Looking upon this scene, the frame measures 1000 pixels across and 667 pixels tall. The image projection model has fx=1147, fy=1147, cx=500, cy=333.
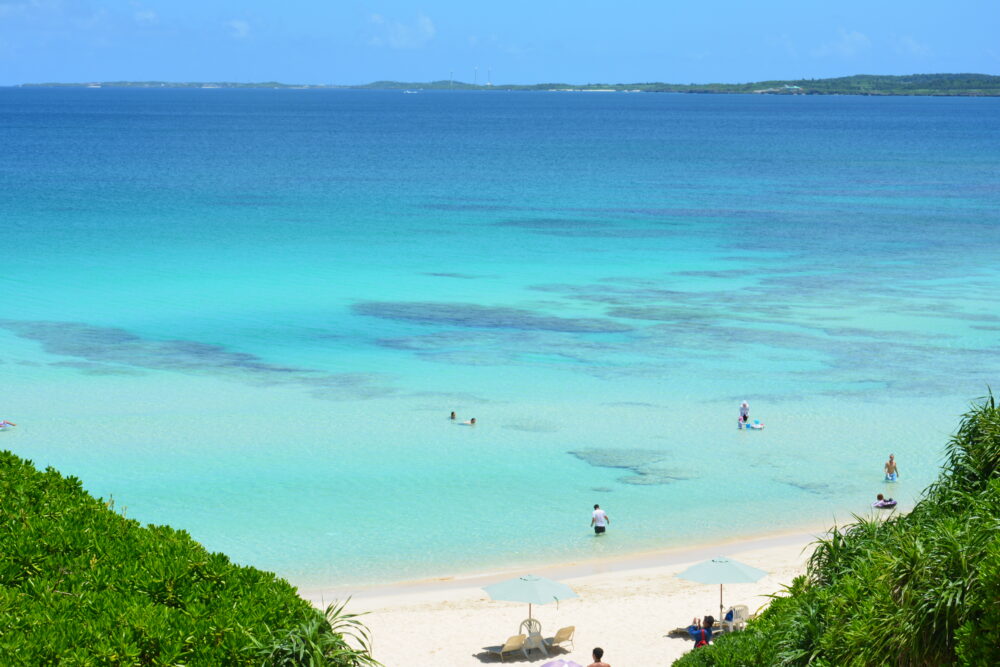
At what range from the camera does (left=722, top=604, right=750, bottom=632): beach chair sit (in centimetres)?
1956

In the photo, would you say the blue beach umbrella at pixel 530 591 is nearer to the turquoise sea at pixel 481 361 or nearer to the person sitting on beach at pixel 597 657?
the person sitting on beach at pixel 597 657

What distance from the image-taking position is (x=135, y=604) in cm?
920

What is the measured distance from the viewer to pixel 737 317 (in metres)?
44.2

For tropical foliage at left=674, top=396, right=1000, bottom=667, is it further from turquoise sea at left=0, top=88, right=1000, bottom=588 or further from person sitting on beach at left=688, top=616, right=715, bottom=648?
turquoise sea at left=0, top=88, right=1000, bottom=588

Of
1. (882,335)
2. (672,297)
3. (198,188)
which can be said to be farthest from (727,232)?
(198,188)

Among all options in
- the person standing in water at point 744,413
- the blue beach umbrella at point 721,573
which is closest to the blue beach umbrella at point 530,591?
the blue beach umbrella at point 721,573


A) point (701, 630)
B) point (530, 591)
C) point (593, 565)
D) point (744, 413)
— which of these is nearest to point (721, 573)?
point (701, 630)

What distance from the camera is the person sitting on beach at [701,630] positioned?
1855 centimetres

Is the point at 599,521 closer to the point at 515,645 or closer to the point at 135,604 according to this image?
the point at 515,645

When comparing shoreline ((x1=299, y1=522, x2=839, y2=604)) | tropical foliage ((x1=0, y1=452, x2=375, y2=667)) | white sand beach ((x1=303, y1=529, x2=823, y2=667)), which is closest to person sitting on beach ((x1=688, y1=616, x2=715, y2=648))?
white sand beach ((x1=303, y1=529, x2=823, y2=667))

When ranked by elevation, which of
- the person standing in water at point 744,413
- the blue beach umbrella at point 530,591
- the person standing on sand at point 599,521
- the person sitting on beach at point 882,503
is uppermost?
the person standing in water at point 744,413

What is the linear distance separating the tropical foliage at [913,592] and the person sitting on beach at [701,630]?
4.63m

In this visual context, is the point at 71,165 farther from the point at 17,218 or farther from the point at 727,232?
the point at 727,232

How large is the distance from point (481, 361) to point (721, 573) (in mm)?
18601
